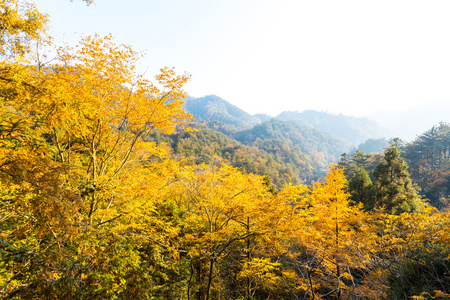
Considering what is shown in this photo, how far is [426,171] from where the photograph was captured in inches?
1435

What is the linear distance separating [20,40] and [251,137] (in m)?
117

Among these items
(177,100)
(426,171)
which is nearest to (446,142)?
(426,171)

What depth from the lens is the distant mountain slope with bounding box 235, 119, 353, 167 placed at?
12069 cm

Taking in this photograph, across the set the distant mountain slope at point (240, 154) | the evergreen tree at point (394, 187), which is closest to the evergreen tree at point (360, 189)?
the evergreen tree at point (394, 187)

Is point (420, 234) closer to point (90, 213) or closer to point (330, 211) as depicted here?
point (330, 211)

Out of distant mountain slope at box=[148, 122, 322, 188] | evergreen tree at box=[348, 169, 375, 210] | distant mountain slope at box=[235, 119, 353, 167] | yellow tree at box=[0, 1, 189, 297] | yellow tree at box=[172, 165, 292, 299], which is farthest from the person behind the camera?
distant mountain slope at box=[235, 119, 353, 167]

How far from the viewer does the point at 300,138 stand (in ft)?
438

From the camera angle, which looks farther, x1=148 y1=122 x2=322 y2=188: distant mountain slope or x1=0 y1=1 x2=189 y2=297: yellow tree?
x1=148 y1=122 x2=322 y2=188: distant mountain slope

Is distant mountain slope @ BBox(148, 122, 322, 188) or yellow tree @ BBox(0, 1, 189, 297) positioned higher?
yellow tree @ BBox(0, 1, 189, 297)

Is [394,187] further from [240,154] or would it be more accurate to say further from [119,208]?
[240,154]

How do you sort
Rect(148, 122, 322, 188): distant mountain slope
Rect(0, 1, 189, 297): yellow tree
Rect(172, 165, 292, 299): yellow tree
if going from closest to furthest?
1. Rect(0, 1, 189, 297): yellow tree
2. Rect(172, 165, 292, 299): yellow tree
3. Rect(148, 122, 322, 188): distant mountain slope

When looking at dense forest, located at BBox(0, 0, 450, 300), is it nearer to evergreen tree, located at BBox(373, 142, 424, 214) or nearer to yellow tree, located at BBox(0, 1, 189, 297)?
yellow tree, located at BBox(0, 1, 189, 297)

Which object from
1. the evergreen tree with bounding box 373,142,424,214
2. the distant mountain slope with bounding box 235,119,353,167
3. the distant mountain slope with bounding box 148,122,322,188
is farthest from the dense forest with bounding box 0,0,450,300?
the distant mountain slope with bounding box 235,119,353,167

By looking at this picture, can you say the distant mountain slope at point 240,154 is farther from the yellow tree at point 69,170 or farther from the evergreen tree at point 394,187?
the yellow tree at point 69,170
